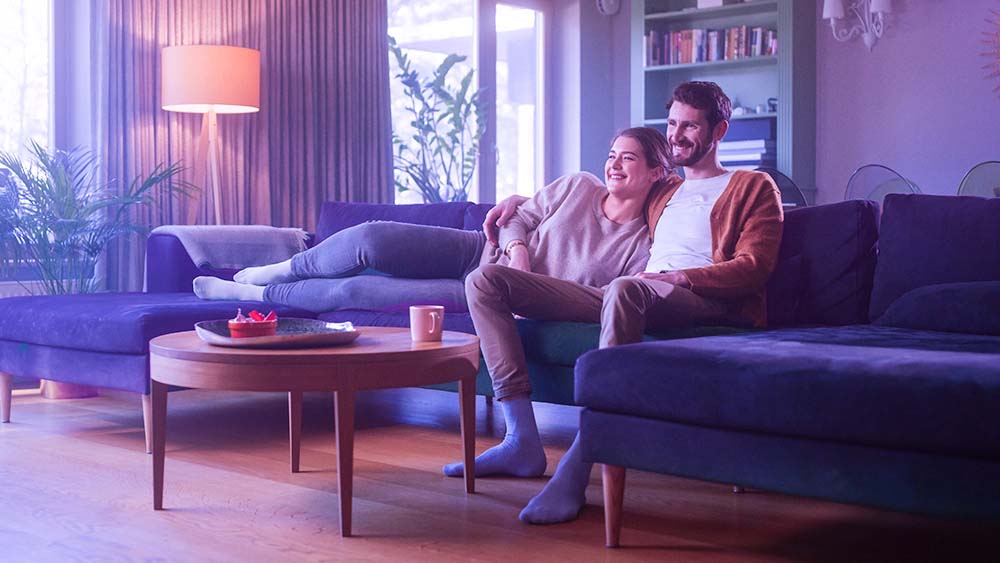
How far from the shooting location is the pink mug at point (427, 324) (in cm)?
262

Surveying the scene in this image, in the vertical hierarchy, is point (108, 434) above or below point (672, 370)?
below

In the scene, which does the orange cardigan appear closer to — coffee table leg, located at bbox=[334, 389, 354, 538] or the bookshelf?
coffee table leg, located at bbox=[334, 389, 354, 538]

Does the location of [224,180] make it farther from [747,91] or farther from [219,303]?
[747,91]

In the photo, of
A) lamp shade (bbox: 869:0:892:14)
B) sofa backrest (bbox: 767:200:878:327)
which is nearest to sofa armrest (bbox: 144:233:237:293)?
sofa backrest (bbox: 767:200:878:327)

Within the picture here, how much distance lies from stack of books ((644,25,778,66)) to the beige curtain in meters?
1.72

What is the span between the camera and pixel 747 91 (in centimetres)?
667

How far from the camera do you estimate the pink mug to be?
2619mm

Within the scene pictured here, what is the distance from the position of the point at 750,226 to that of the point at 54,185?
2860mm

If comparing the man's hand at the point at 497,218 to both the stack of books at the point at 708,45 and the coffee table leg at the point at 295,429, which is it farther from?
the stack of books at the point at 708,45

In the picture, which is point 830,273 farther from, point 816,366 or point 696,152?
point 816,366

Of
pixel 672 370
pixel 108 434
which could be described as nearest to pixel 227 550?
pixel 672 370

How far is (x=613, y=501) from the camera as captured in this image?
224 cm

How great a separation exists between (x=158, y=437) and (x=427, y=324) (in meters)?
0.65

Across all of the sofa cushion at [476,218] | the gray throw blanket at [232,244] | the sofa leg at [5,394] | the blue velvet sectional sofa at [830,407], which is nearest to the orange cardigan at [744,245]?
the blue velvet sectional sofa at [830,407]
